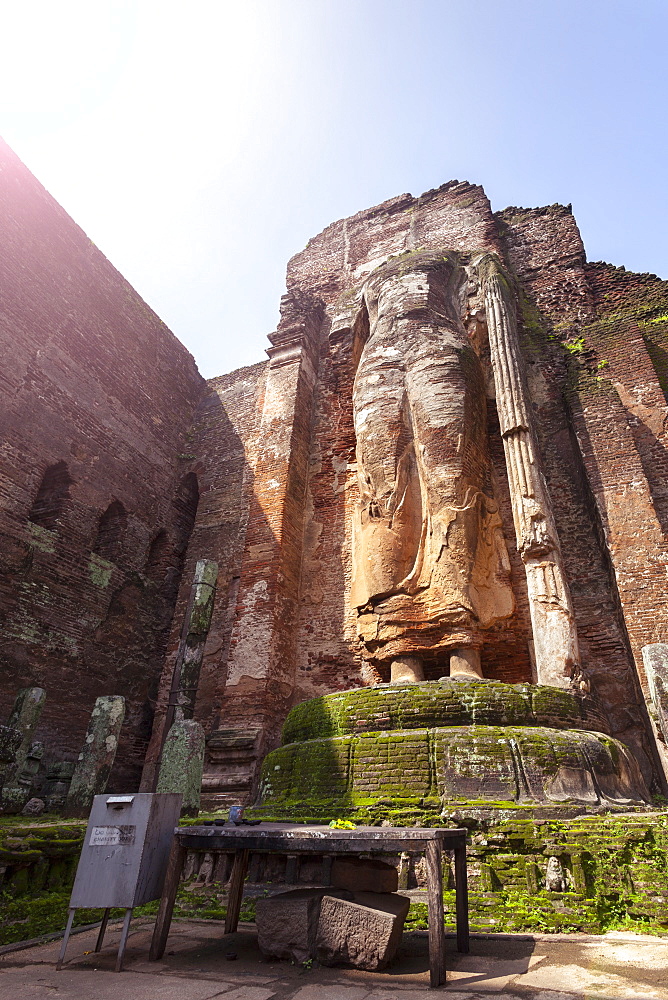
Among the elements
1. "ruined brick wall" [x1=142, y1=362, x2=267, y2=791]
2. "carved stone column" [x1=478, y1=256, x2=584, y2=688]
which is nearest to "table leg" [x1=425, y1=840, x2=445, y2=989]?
"carved stone column" [x1=478, y1=256, x2=584, y2=688]

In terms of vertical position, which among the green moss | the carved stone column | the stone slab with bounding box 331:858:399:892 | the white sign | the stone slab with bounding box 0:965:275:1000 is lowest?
the stone slab with bounding box 0:965:275:1000

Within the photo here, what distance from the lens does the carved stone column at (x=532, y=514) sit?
6035 millimetres

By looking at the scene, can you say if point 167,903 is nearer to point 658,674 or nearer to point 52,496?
point 658,674

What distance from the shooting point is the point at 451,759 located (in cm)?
475

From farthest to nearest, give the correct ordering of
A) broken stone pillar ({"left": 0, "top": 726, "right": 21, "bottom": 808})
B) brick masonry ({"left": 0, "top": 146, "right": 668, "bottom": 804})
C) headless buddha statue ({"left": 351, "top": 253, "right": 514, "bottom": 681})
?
brick masonry ({"left": 0, "top": 146, "right": 668, "bottom": 804}) < headless buddha statue ({"left": 351, "top": 253, "right": 514, "bottom": 681}) < broken stone pillar ({"left": 0, "top": 726, "right": 21, "bottom": 808})

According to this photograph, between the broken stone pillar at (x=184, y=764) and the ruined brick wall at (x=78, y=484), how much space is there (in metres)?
3.11

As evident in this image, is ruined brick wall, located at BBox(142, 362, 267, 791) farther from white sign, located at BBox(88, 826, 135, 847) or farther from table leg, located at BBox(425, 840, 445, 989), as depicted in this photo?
table leg, located at BBox(425, 840, 445, 989)

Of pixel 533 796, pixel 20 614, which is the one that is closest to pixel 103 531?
pixel 20 614

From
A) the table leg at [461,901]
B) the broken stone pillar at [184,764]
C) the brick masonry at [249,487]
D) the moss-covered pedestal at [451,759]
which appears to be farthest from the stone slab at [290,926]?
the brick masonry at [249,487]

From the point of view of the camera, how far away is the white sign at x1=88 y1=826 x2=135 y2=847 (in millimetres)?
3207

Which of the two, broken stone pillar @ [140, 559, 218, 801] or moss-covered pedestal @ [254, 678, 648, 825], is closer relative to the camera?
moss-covered pedestal @ [254, 678, 648, 825]

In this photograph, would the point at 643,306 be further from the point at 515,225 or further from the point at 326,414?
the point at 326,414

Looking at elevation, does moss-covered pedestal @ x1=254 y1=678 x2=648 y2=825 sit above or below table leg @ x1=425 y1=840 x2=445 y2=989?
above

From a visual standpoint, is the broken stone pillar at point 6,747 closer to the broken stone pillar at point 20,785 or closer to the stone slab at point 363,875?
the broken stone pillar at point 20,785
